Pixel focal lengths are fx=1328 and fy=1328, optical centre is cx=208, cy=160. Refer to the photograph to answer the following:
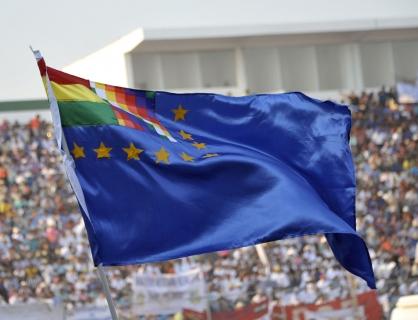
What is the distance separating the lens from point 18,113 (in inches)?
1126

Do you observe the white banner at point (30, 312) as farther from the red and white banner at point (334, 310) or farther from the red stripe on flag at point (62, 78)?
the red stripe on flag at point (62, 78)

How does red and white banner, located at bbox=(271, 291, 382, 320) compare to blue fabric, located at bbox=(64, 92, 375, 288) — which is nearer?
blue fabric, located at bbox=(64, 92, 375, 288)

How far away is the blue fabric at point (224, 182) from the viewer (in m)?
9.11

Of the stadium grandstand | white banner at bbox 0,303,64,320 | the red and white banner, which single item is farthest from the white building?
white banner at bbox 0,303,64,320

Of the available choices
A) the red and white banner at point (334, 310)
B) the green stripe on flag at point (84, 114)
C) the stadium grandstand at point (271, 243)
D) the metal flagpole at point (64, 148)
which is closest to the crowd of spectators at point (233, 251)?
the stadium grandstand at point (271, 243)

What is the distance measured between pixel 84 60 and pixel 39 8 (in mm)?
1879

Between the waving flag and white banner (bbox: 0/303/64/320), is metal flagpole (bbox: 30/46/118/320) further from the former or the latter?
white banner (bbox: 0/303/64/320)

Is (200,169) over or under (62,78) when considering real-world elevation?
under

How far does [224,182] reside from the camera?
956cm

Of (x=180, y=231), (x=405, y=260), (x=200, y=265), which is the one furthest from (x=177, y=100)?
(x=405, y=260)

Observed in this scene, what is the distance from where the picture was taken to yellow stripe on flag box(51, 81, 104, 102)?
9109 mm

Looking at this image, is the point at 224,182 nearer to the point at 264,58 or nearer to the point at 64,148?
the point at 64,148

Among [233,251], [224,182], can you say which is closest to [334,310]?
[233,251]

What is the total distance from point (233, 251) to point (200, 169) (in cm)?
1462
